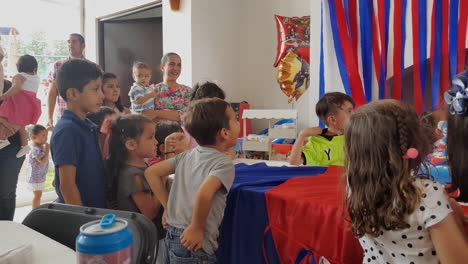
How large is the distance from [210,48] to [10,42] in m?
2.22

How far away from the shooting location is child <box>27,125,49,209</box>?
397 cm

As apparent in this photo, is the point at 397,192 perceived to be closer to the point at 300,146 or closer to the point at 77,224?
the point at 77,224

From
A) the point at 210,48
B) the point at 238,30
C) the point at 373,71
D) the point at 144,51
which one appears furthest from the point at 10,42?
the point at 373,71

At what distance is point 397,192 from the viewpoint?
935 millimetres

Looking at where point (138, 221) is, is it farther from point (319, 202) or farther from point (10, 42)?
point (10, 42)

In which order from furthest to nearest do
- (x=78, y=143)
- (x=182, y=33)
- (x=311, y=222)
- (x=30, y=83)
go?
1. (x=182, y=33)
2. (x=30, y=83)
3. (x=78, y=143)
4. (x=311, y=222)

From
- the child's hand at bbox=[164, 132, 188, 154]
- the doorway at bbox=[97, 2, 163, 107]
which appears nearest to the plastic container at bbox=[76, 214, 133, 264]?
the child's hand at bbox=[164, 132, 188, 154]

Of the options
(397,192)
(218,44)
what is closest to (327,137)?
(397,192)

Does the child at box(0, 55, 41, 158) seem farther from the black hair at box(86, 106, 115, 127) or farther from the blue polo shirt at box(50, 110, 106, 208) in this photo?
the blue polo shirt at box(50, 110, 106, 208)

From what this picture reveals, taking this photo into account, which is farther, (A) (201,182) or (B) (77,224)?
(A) (201,182)

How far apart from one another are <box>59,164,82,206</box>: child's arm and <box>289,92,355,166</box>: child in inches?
47.2

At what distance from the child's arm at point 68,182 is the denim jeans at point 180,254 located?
0.39m

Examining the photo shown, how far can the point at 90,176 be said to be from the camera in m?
1.58

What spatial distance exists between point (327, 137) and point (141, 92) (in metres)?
1.59
